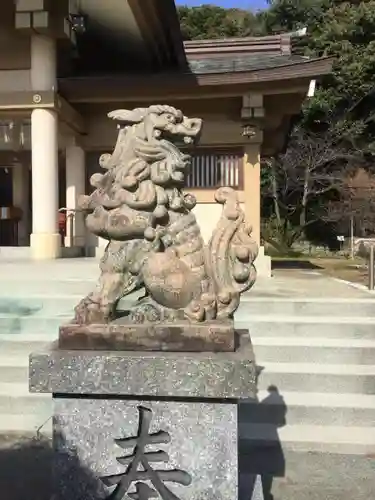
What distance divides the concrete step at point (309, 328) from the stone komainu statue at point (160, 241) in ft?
7.84

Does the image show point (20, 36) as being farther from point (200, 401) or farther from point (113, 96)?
point (200, 401)

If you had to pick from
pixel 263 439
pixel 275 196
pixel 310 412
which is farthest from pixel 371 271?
pixel 275 196

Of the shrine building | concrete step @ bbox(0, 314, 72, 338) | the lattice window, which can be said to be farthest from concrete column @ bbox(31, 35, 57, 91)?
concrete step @ bbox(0, 314, 72, 338)

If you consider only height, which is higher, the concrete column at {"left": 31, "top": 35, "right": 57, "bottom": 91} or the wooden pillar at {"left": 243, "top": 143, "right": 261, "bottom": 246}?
the concrete column at {"left": 31, "top": 35, "right": 57, "bottom": 91}

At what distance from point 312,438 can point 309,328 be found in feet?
4.05

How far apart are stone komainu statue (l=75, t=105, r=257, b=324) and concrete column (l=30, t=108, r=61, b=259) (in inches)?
244

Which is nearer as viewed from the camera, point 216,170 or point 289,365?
point 289,365

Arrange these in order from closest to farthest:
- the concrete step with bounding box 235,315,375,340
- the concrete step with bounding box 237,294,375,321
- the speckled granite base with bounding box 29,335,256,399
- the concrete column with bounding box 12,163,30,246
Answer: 1. the speckled granite base with bounding box 29,335,256,399
2. the concrete step with bounding box 235,315,375,340
3. the concrete step with bounding box 237,294,375,321
4. the concrete column with bounding box 12,163,30,246

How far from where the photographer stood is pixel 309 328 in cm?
496

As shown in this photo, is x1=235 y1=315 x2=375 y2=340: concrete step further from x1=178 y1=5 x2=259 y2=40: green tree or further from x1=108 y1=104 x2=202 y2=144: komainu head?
x1=178 y1=5 x2=259 y2=40: green tree

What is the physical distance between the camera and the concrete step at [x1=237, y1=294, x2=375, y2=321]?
5.19 meters

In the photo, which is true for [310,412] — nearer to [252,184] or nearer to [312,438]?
[312,438]

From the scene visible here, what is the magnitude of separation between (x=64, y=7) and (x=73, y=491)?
26.6 feet

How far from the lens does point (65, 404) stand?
233 cm
